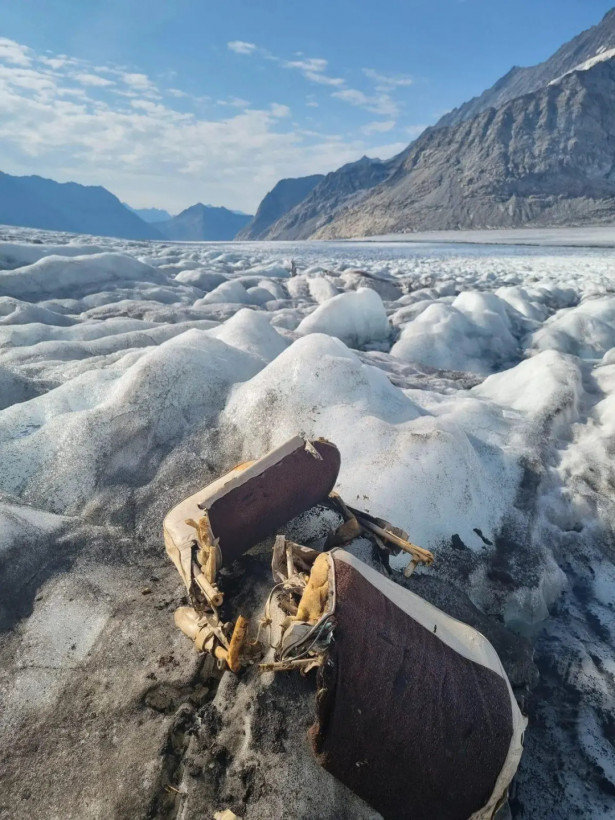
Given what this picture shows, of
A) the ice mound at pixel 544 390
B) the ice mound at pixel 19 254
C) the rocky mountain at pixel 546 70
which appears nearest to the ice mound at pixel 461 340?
the ice mound at pixel 544 390

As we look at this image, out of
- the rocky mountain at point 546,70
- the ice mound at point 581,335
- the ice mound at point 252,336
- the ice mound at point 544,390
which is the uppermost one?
the rocky mountain at point 546,70

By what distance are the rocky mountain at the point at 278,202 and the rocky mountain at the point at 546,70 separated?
43.5 m

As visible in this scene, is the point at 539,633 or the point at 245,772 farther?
the point at 539,633

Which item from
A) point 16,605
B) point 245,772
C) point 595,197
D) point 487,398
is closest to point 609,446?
point 487,398

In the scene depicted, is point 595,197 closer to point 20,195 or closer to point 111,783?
point 111,783

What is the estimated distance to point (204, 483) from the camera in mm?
3750

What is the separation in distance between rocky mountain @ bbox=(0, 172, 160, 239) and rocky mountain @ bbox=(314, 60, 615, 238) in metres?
125

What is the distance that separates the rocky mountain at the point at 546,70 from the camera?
100375 millimetres

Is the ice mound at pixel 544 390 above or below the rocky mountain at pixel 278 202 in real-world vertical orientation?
above

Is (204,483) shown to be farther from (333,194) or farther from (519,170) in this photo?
(333,194)

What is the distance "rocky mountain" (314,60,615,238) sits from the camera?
2466 inches

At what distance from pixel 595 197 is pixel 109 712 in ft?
243

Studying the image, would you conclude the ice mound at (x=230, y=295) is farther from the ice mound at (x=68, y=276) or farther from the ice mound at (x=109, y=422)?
the ice mound at (x=109, y=422)

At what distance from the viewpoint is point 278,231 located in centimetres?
11500
